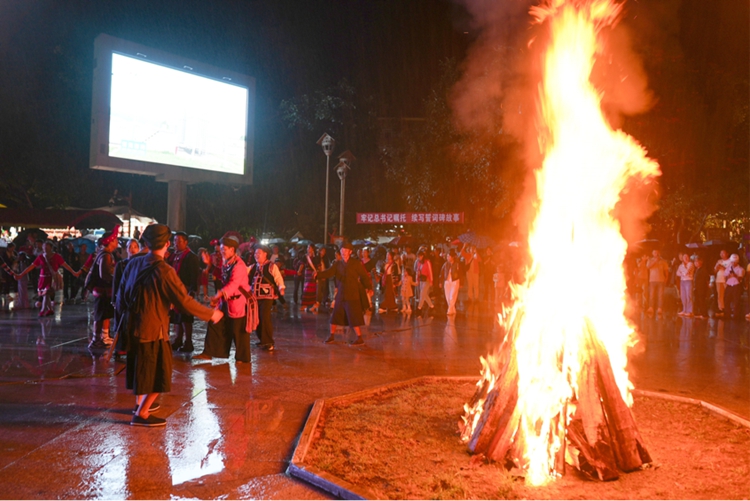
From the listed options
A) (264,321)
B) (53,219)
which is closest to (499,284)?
(264,321)

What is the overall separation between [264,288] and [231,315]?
1.24 m

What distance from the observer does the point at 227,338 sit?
27.7 feet

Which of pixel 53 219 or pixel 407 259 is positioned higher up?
pixel 53 219

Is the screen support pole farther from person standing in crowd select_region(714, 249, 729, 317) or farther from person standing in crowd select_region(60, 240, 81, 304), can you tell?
person standing in crowd select_region(714, 249, 729, 317)

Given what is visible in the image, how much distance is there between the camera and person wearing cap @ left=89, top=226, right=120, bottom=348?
900 cm

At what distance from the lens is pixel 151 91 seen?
60.8ft

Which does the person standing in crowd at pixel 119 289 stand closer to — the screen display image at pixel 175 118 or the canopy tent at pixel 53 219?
the screen display image at pixel 175 118

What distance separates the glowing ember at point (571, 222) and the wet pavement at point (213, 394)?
82.7 inches

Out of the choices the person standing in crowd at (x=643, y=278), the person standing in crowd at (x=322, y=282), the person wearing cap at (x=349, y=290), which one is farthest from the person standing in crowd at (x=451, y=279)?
the person standing in crowd at (x=643, y=278)

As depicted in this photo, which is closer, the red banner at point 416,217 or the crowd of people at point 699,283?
the crowd of people at point 699,283

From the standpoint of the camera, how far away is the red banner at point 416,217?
76.2 feet

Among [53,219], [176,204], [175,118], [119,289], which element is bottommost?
[119,289]

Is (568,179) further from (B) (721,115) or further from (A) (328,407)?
(B) (721,115)

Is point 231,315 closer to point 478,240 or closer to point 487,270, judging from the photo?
point 487,270
